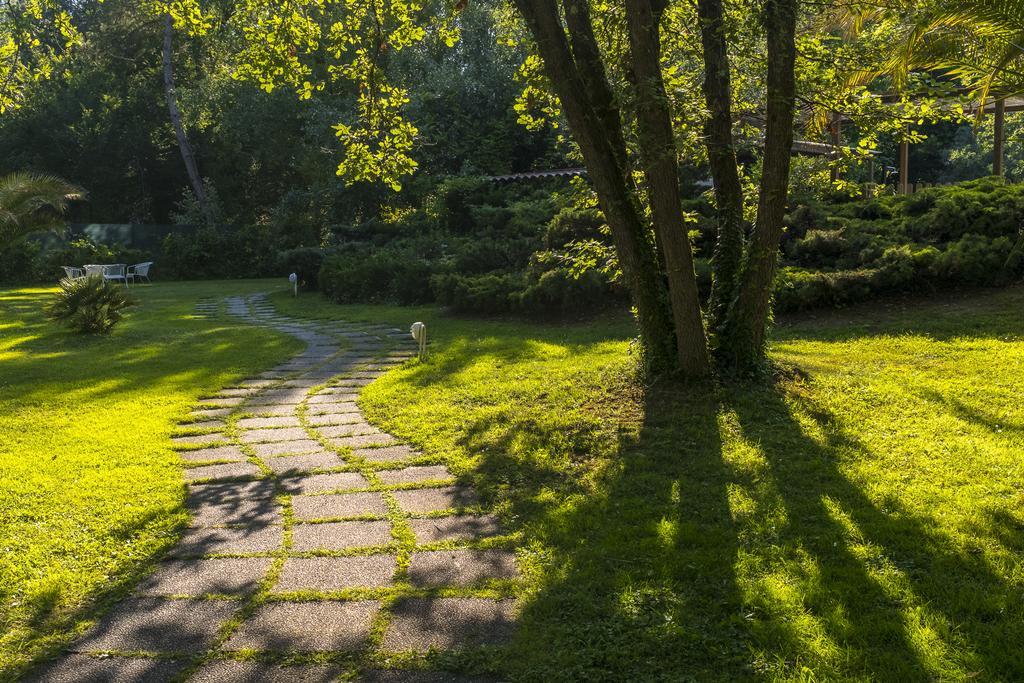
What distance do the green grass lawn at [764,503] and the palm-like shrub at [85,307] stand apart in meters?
5.87

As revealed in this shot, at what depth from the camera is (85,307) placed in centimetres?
1185

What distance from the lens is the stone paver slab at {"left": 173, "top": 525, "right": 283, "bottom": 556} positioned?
4.25 metres

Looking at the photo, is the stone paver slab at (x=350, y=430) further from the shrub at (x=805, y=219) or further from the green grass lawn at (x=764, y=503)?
the shrub at (x=805, y=219)

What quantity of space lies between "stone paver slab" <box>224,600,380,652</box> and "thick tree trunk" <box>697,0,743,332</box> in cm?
427

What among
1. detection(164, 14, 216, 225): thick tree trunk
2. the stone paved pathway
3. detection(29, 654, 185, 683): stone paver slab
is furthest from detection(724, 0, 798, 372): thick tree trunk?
detection(164, 14, 216, 225): thick tree trunk

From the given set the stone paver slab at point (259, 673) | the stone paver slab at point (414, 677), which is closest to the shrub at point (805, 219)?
the stone paver slab at point (414, 677)

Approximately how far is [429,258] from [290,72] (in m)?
9.35

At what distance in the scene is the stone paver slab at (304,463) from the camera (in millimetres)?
5593

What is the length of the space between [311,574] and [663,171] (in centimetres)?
375

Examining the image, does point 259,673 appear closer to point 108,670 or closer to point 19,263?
point 108,670

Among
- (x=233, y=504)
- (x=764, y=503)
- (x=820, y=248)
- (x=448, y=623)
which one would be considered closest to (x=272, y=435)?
(x=233, y=504)

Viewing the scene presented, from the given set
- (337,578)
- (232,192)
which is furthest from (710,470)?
(232,192)

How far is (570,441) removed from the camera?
5.88 metres

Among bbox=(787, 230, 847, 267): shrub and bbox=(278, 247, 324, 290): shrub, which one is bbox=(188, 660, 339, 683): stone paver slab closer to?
bbox=(787, 230, 847, 267): shrub
